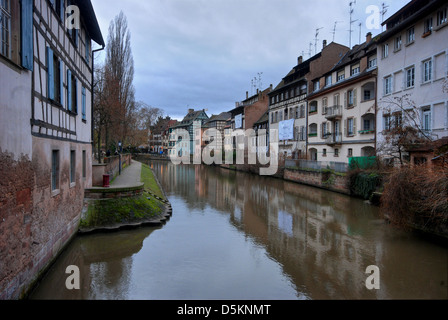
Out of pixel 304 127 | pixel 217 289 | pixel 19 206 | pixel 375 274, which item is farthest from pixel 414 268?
pixel 304 127

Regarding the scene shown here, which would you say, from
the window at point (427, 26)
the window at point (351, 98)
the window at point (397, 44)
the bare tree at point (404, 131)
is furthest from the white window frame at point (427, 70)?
the window at point (351, 98)

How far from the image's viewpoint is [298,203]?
17484mm

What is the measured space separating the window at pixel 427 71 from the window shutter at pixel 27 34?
17.9 metres

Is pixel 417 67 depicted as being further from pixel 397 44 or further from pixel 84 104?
pixel 84 104

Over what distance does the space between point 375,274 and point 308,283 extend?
1.81 meters

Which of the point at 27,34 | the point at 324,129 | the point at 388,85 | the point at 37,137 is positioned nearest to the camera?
the point at 27,34

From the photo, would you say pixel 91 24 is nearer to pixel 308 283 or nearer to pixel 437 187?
pixel 308 283

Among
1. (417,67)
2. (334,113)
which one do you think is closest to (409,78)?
(417,67)

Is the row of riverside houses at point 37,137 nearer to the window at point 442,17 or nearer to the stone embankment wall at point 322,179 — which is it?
the stone embankment wall at point 322,179

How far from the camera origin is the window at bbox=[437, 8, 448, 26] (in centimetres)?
1509

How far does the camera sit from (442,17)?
1532 centimetres

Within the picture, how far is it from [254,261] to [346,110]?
63.6 feet

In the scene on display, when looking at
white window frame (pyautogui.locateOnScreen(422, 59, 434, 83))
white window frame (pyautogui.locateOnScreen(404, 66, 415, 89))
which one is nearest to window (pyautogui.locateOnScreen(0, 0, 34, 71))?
white window frame (pyautogui.locateOnScreen(422, 59, 434, 83))

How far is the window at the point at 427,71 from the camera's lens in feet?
53.0
